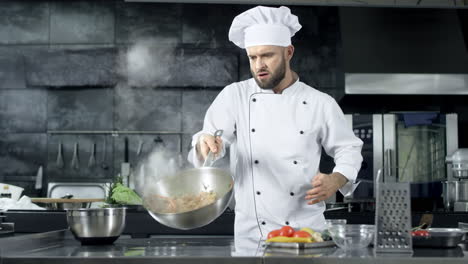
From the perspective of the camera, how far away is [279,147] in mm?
3082

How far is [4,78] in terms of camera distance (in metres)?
6.41

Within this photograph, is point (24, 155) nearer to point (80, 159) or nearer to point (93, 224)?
point (80, 159)

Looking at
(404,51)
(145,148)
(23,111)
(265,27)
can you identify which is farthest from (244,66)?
(265,27)

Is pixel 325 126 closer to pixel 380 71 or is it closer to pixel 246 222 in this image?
pixel 246 222

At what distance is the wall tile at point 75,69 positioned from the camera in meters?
6.26

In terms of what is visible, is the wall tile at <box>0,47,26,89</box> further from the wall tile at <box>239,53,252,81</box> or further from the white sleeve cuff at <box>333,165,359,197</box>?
the white sleeve cuff at <box>333,165,359,197</box>

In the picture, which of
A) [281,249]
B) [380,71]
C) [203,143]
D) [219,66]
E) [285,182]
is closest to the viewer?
[281,249]

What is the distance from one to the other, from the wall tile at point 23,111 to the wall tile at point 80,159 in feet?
0.67

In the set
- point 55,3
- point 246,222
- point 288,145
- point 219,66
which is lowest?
point 246,222

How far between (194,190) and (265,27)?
91 centimetres

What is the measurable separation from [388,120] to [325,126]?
2974mm

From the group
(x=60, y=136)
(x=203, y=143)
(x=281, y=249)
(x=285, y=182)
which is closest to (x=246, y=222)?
(x=285, y=182)

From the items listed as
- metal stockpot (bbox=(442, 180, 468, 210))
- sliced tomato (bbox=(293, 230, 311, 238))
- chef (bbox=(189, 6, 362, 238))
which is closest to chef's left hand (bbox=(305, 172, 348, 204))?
chef (bbox=(189, 6, 362, 238))

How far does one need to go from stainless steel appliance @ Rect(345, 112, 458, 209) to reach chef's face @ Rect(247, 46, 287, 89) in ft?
9.83
